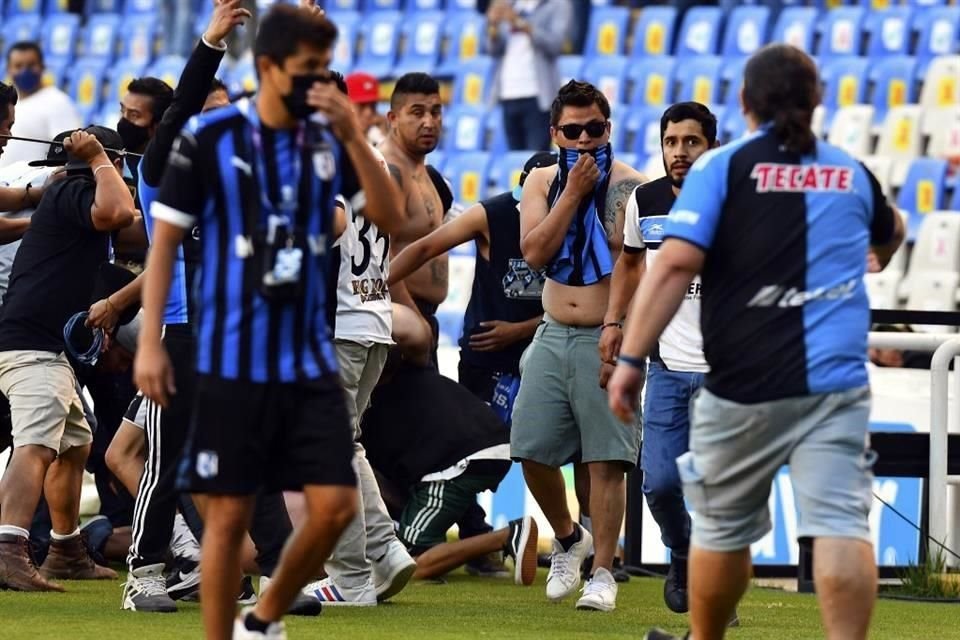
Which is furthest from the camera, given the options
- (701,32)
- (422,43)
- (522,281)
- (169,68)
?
(169,68)

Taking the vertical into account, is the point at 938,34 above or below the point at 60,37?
above

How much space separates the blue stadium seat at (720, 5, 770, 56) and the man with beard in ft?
37.8

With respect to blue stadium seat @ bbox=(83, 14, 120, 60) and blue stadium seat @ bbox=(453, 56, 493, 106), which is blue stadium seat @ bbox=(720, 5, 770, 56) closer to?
blue stadium seat @ bbox=(453, 56, 493, 106)

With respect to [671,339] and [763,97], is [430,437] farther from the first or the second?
[763,97]

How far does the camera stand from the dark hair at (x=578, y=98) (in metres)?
7.14

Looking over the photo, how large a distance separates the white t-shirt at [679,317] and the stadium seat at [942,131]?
30.8 ft

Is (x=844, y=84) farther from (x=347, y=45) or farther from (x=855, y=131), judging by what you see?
(x=347, y=45)

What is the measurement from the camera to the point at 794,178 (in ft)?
15.4

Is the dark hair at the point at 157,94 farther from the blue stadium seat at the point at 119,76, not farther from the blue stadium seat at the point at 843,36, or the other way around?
the blue stadium seat at the point at 119,76

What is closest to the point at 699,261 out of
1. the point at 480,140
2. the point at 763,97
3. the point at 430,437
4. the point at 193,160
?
the point at 763,97

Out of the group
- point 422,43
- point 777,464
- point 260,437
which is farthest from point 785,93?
point 422,43

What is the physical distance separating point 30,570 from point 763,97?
381 cm

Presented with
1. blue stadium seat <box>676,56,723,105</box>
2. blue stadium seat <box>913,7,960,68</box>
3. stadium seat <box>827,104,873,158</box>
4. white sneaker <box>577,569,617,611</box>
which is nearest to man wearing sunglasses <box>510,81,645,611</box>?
white sneaker <box>577,569,617,611</box>

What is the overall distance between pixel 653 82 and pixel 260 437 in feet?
46.7
